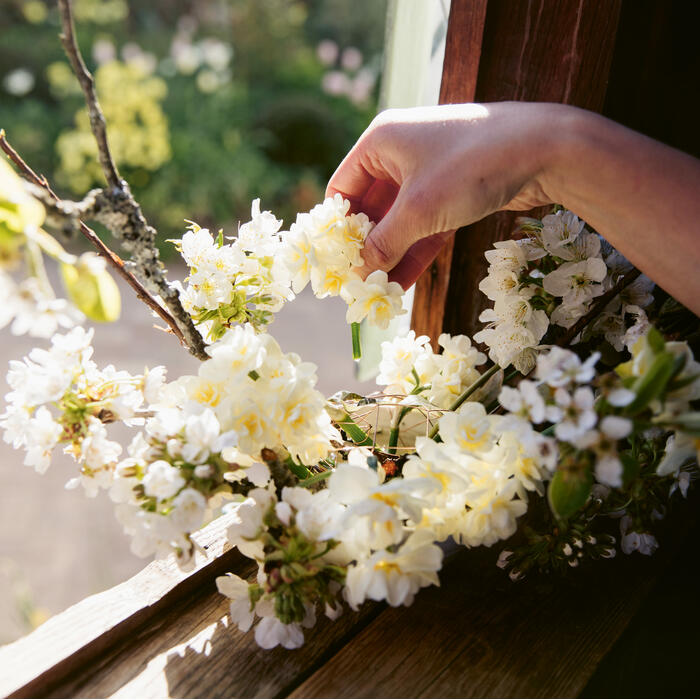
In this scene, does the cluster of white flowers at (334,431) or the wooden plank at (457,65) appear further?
the wooden plank at (457,65)

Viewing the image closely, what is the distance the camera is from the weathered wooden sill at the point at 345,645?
0.62 metres

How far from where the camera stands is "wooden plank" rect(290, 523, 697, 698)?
0.63m

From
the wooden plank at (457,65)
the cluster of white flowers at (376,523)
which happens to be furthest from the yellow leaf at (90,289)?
the wooden plank at (457,65)

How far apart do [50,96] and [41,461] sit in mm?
4748

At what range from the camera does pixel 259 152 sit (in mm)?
4305

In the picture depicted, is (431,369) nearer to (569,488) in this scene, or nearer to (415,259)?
(415,259)

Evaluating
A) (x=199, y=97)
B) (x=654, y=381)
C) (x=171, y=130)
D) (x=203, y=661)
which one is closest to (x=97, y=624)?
(x=203, y=661)

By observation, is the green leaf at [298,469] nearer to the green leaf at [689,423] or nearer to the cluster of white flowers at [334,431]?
the cluster of white flowers at [334,431]

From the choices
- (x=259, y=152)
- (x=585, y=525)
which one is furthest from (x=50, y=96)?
(x=585, y=525)

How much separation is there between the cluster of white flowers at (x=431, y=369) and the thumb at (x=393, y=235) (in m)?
0.10

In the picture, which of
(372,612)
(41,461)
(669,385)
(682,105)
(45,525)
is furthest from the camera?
(45,525)

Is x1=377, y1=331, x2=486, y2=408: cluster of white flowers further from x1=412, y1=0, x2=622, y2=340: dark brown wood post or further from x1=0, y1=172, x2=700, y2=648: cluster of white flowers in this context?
x1=412, y1=0, x2=622, y2=340: dark brown wood post

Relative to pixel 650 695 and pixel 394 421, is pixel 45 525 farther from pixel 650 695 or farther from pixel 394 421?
pixel 650 695

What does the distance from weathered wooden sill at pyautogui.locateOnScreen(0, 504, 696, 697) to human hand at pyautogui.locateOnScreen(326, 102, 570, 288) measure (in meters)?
0.41
